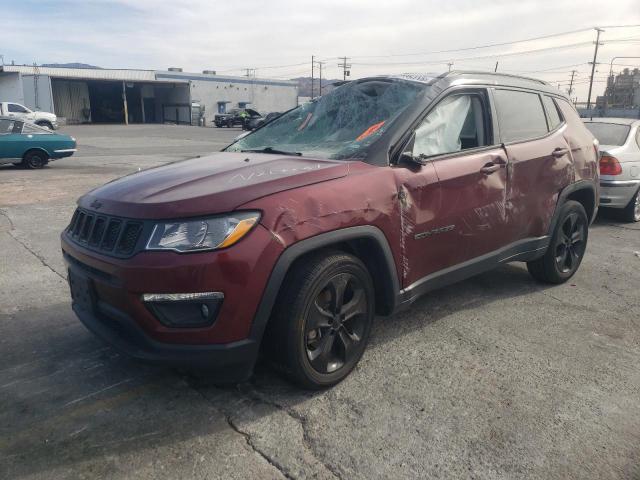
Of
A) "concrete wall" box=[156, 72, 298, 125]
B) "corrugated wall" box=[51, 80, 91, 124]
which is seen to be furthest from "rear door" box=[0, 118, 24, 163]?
"concrete wall" box=[156, 72, 298, 125]

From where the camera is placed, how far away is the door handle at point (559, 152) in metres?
4.24

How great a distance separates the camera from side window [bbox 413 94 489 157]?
337cm

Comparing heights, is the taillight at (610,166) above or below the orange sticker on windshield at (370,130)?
below

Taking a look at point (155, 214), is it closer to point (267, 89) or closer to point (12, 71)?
point (12, 71)

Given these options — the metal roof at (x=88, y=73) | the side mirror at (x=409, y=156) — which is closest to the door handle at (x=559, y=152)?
the side mirror at (x=409, y=156)

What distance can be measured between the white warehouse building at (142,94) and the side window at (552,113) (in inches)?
1781

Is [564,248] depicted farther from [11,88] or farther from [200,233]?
[11,88]

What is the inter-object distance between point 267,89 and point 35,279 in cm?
5542

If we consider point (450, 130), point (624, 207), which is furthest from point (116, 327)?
point (624, 207)

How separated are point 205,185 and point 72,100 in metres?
52.1

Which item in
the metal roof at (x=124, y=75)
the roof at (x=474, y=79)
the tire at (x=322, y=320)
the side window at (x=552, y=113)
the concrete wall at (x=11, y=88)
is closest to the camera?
the tire at (x=322, y=320)

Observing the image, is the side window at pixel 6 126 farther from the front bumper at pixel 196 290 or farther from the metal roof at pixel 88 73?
the metal roof at pixel 88 73

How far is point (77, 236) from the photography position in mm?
2904

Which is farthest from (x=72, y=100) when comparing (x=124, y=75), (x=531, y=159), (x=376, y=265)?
(x=376, y=265)
